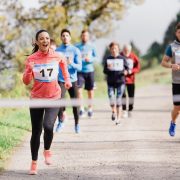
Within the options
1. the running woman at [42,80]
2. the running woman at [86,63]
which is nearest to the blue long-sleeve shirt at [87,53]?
the running woman at [86,63]

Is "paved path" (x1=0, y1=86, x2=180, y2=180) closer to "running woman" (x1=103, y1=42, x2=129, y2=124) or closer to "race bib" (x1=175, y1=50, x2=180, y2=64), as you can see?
"running woman" (x1=103, y1=42, x2=129, y2=124)

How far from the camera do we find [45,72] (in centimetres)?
783

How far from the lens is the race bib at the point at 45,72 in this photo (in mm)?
7812

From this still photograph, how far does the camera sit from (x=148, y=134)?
1138 centimetres

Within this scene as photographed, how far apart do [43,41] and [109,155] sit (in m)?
2.09

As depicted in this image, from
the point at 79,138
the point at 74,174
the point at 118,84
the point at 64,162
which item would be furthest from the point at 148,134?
the point at 74,174

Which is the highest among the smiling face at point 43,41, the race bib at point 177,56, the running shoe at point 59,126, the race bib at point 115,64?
the smiling face at point 43,41

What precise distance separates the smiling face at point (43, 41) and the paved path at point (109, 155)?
1.53 m

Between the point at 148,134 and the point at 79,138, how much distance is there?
133 centimetres

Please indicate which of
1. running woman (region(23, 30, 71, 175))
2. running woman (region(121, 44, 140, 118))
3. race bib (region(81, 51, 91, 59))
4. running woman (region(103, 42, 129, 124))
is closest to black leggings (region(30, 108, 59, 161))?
running woman (region(23, 30, 71, 175))

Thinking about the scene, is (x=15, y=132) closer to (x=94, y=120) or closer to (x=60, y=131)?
(x=60, y=131)

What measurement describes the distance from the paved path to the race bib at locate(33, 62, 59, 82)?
115 cm

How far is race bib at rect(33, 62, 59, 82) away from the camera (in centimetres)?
781

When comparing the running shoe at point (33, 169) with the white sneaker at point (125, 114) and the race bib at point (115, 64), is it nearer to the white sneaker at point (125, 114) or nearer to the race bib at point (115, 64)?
the race bib at point (115, 64)
